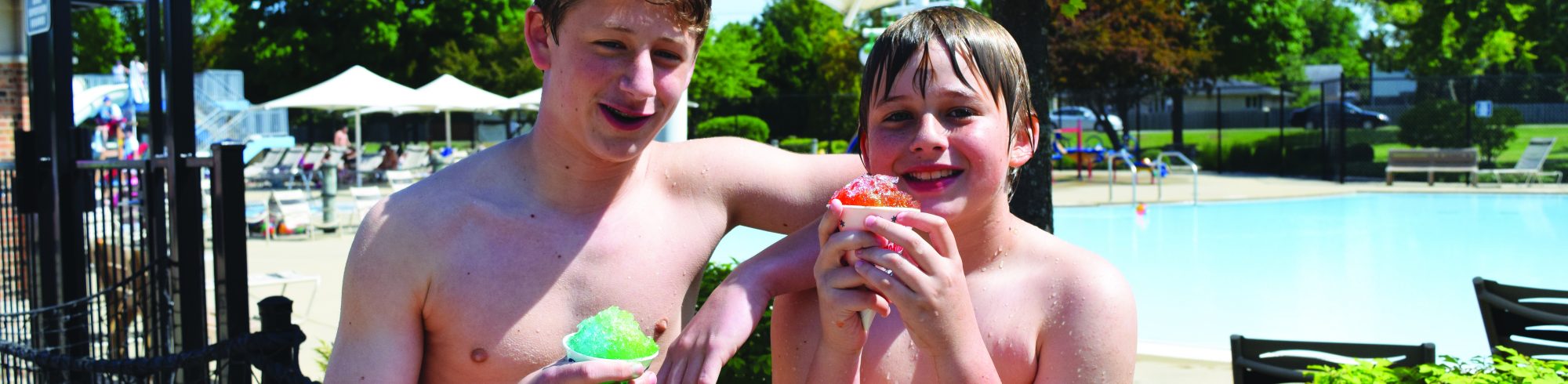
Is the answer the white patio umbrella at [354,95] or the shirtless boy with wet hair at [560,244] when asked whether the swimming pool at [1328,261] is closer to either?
the shirtless boy with wet hair at [560,244]

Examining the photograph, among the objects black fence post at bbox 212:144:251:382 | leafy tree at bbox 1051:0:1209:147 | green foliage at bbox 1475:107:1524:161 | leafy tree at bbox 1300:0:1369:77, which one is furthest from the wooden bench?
leafy tree at bbox 1300:0:1369:77

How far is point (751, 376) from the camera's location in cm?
488

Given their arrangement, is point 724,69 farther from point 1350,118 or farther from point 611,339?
point 611,339

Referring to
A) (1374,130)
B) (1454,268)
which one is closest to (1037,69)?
(1454,268)

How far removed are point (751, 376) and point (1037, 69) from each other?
71.2 inches

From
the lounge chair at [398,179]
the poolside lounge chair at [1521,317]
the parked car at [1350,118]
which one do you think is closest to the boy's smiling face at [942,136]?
the poolside lounge chair at [1521,317]

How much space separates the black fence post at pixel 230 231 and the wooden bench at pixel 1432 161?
24731 millimetres

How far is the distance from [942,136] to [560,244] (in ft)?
2.38

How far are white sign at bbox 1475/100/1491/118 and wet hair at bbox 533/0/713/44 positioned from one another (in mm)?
31047

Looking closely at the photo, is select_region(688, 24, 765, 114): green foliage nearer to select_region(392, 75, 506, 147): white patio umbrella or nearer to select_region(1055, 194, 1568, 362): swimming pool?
select_region(392, 75, 506, 147): white patio umbrella

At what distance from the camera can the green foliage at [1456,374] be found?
3627 mm

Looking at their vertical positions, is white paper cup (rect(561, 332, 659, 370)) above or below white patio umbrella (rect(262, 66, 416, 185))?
below

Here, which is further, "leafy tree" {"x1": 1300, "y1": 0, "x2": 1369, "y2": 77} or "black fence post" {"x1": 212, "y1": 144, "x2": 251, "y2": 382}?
"leafy tree" {"x1": 1300, "y1": 0, "x2": 1369, "y2": 77}

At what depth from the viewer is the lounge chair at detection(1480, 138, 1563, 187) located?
24.5 metres
